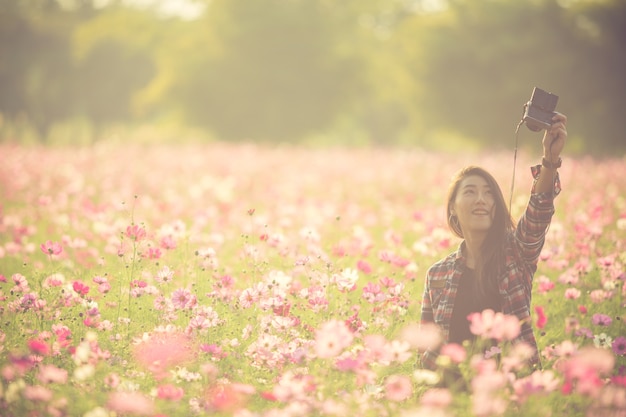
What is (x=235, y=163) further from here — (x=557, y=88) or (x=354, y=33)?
(x=354, y=33)

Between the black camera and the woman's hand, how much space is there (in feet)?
0.08

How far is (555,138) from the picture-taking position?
2859 millimetres

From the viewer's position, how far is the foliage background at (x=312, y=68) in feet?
61.4

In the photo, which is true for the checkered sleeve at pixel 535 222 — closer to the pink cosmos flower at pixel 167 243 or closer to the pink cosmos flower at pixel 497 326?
the pink cosmos flower at pixel 497 326

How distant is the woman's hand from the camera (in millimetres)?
2852

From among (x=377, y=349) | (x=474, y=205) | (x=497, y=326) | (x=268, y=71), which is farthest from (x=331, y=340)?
(x=268, y=71)

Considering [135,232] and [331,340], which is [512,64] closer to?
[135,232]

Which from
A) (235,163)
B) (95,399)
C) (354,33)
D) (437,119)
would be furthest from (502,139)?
(95,399)

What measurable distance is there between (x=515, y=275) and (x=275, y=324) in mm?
1134

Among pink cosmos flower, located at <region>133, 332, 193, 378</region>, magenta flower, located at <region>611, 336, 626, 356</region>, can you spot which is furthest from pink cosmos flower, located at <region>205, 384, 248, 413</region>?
magenta flower, located at <region>611, 336, 626, 356</region>

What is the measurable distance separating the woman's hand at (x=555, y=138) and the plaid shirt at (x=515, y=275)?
12 cm

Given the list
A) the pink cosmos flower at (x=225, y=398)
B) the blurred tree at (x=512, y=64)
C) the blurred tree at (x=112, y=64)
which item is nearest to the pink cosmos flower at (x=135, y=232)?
the pink cosmos flower at (x=225, y=398)

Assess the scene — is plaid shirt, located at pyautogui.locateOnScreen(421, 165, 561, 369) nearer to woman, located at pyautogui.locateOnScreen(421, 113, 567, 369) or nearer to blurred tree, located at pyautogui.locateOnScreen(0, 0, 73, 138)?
woman, located at pyautogui.locateOnScreen(421, 113, 567, 369)

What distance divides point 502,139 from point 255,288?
18.0 m
